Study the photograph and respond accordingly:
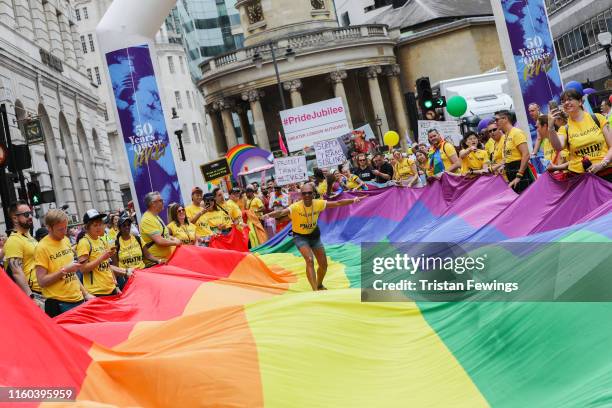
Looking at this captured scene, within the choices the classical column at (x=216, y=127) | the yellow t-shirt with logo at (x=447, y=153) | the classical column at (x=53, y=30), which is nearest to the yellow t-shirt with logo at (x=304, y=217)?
the yellow t-shirt with logo at (x=447, y=153)

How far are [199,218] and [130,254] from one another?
5.13 metres

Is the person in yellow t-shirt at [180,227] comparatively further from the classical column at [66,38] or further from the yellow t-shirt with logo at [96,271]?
the classical column at [66,38]

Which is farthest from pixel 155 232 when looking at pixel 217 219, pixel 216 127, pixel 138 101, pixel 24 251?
pixel 216 127

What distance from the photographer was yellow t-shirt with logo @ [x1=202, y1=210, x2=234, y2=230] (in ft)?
57.2

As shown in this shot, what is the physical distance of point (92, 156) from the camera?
42.9m

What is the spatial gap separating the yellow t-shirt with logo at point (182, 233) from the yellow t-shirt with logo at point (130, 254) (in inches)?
114

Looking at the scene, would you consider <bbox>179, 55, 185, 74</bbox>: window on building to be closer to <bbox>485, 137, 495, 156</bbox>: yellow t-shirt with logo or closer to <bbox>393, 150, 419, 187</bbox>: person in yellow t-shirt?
<bbox>393, 150, 419, 187</bbox>: person in yellow t-shirt

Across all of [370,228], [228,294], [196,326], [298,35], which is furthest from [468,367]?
[298,35]

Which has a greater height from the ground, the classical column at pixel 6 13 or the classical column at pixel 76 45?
the classical column at pixel 76 45

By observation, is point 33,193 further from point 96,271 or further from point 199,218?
point 96,271

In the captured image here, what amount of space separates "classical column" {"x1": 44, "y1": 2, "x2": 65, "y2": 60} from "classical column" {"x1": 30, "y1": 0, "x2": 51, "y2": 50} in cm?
158

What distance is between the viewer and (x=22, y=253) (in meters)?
10.4

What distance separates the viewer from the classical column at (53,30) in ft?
133

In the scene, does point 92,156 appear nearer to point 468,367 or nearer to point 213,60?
point 213,60
